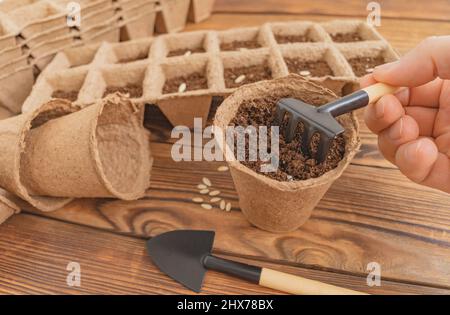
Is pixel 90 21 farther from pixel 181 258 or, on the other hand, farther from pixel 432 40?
pixel 432 40

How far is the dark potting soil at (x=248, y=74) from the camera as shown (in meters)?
0.93

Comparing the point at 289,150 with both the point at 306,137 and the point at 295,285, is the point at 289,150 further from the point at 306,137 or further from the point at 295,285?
the point at 295,285

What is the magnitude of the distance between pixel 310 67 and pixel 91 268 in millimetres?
735

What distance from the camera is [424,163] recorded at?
633 mm

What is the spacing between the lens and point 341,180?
84 cm

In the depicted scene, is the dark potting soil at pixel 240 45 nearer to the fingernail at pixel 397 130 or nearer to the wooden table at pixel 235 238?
the wooden table at pixel 235 238

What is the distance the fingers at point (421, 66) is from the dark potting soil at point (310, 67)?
11.0 inches

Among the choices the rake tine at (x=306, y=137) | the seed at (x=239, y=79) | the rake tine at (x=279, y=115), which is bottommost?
the rake tine at (x=306, y=137)

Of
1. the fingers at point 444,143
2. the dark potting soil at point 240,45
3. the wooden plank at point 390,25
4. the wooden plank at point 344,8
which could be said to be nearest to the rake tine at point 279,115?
the fingers at point 444,143

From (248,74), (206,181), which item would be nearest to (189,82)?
(248,74)

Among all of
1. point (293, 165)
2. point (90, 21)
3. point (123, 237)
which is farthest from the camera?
point (90, 21)

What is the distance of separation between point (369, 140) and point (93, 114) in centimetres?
68
